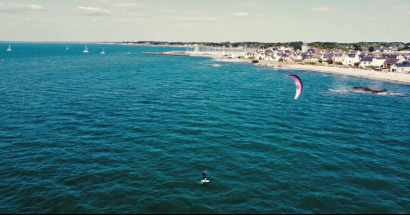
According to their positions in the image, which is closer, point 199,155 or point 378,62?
point 199,155

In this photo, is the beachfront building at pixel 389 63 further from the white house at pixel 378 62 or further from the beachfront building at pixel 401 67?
the beachfront building at pixel 401 67

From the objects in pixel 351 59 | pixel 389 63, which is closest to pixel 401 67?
pixel 389 63

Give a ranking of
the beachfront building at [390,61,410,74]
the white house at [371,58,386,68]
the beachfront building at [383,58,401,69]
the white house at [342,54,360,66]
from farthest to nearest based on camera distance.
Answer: the white house at [342,54,360,66] → the white house at [371,58,386,68] → the beachfront building at [383,58,401,69] → the beachfront building at [390,61,410,74]

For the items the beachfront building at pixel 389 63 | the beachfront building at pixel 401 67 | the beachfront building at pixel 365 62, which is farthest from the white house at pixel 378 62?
the beachfront building at pixel 401 67

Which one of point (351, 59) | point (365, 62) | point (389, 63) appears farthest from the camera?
point (351, 59)

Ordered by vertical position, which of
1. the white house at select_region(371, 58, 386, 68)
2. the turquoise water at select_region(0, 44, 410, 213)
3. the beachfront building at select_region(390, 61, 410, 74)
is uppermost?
the white house at select_region(371, 58, 386, 68)

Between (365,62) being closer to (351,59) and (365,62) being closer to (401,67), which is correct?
(351,59)

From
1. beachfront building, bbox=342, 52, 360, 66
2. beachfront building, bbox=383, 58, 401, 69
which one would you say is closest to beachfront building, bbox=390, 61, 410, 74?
beachfront building, bbox=383, 58, 401, 69

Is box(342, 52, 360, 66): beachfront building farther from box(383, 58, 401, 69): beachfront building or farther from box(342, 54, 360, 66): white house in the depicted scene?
box(383, 58, 401, 69): beachfront building

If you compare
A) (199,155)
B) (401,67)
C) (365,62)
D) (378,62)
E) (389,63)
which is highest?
(365,62)
